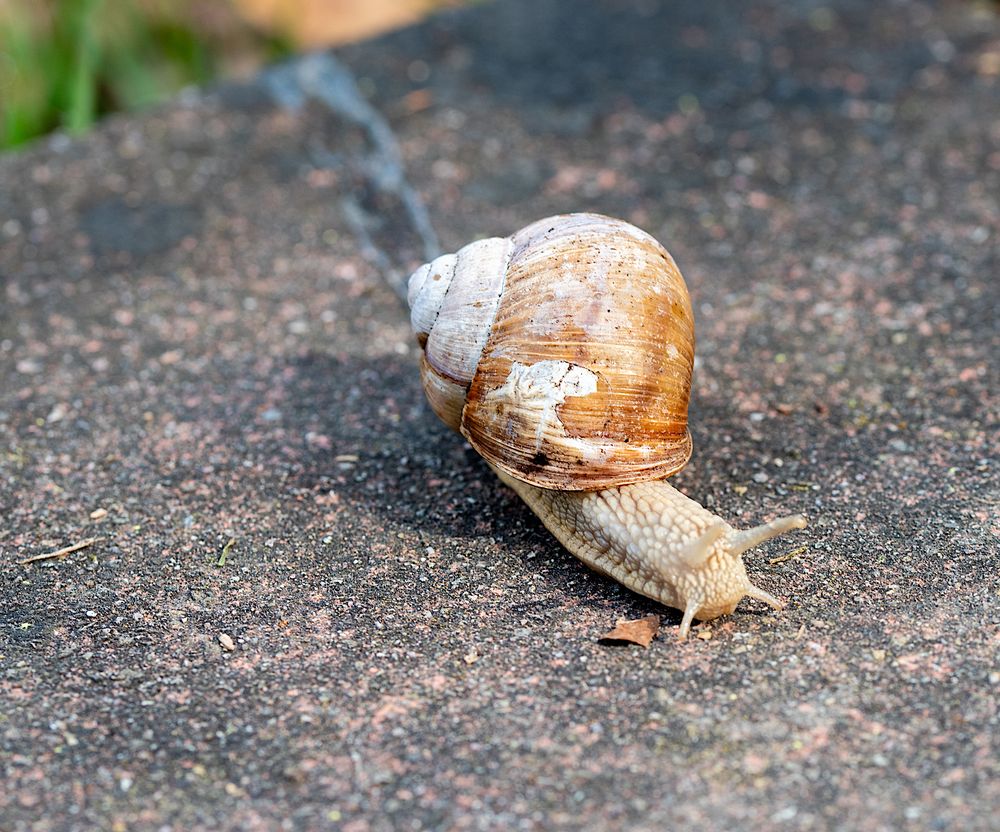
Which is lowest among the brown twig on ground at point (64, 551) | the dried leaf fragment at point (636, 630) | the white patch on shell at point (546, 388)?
the brown twig on ground at point (64, 551)

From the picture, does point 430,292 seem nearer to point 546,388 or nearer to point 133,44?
point 546,388

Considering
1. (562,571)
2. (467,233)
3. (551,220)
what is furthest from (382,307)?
(562,571)

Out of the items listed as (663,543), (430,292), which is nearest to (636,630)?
(663,543)

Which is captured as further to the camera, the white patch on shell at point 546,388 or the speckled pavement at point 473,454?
the white patch on shell at point 546,388

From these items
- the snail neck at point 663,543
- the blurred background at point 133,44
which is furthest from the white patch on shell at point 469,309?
the blurred background at point 133,44

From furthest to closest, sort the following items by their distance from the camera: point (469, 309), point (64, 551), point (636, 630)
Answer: point (64, 551), point (469, 309), point (636, 630)

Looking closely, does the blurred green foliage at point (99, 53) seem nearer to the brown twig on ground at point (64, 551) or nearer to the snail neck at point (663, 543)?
the brown twig on ground at point (64, 551)

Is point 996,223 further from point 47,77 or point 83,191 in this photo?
point 47,77
